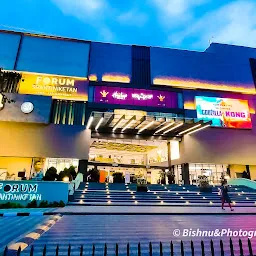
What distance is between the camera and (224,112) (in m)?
25.3

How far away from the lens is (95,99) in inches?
928

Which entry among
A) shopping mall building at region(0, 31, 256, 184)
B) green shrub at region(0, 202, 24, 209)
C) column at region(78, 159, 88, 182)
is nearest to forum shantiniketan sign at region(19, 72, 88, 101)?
shopping mall building at region(0, 31, 256, 184)

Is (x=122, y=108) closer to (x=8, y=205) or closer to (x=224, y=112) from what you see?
(x=224, y=112)

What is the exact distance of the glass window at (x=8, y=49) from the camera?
23422 mm

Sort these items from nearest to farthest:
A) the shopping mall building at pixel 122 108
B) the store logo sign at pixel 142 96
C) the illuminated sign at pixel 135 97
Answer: the shopping mall building at pixel 122 108 < the illuminated sign at pixel 135 97 < the store logo sign at pixel 142 96

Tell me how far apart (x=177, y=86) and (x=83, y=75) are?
1219cm

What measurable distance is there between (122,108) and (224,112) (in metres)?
13.2

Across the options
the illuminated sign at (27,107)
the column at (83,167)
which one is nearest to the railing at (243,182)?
the column at (83,167)

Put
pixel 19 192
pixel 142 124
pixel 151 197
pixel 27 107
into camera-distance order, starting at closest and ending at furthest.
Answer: pixel 19 192, pixel 151 197, pixel 142 124, pixel 27 107

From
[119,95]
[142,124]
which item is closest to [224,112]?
[142,124]

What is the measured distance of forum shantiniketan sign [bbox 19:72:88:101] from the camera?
22938 millimetres

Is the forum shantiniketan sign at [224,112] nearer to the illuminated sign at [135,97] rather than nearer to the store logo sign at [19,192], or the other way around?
the illuminated sign at [135,97]

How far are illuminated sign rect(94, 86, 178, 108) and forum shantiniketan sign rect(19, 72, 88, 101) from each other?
76.7 inches

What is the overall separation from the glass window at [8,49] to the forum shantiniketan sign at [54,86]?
215 centimetres
